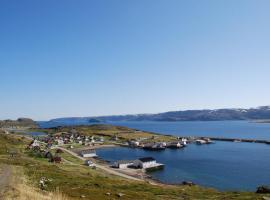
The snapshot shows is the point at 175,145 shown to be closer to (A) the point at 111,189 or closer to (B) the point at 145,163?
(B) the point at 145,163

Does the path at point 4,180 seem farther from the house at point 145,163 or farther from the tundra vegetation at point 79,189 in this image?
the house at point 145,163

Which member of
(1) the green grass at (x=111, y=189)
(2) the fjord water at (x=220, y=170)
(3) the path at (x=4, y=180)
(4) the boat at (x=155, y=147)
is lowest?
(2) the fjord water at (x=220, y=170)

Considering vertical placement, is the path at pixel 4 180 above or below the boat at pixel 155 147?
above

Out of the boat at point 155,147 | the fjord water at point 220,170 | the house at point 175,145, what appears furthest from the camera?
the house at point 175,145

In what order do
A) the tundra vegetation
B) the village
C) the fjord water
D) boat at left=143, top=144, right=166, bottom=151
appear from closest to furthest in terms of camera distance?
1. the tundra vegetation
2. the fjord water
3. the village
4. boat at left=143, top=144, right=166, bottom=151

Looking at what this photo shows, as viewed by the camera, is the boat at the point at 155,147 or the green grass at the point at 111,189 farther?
the boat at the point at 155,147

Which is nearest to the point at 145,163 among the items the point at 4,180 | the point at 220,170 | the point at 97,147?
the point at 220,170

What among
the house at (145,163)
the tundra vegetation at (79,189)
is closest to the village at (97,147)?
the house at (145,163)

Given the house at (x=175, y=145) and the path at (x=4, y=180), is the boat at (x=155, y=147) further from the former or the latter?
the path at (x=4, y=180)

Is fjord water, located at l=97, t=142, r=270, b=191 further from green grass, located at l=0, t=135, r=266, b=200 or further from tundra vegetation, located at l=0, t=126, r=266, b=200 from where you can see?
tundra vegetation, located at l=0, t=126, r=266, b=200

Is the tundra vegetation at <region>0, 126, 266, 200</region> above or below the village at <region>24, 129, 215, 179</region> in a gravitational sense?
above

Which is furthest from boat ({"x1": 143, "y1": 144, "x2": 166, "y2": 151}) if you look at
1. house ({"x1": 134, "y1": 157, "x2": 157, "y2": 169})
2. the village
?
house ({"x1": 134, "y1": 157, "x2": 157, "y2": 169})

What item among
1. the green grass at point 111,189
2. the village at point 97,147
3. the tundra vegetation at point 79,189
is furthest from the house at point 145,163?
the tundra vegetation at point 79,189

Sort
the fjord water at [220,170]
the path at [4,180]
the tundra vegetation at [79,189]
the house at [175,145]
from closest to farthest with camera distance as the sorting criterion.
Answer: the tundra vegetation at [79,189] < the path at [4,180] < the fjord water at [220,170] < the house at [175,145]
